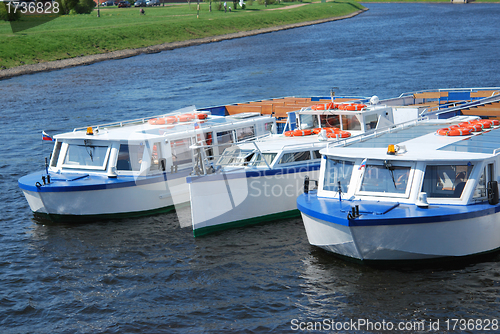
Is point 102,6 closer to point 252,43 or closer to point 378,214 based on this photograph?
point 252,43

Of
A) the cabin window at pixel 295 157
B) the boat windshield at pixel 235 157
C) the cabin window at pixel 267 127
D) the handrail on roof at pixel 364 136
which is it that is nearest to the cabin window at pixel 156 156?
the boat windshield at pixel 235 157

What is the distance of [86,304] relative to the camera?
47.8 feet

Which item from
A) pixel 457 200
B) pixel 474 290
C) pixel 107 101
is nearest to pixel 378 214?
pixel 457 200

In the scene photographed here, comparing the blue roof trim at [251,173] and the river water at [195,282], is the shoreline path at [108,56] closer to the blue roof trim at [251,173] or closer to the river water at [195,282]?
the river water at [195,282]

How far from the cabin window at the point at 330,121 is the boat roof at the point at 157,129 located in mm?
2669

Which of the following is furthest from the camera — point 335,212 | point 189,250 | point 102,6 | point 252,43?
point 102,6

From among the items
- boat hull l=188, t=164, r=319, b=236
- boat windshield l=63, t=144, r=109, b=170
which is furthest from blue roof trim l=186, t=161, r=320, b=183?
boat windshield l=63, t=144, r=109, b=170

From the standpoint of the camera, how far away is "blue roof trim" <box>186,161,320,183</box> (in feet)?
58.1

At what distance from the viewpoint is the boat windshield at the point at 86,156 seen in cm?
2031

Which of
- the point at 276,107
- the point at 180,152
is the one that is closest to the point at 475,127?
the point at 180,152

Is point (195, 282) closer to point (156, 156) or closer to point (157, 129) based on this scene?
point (156, 156)

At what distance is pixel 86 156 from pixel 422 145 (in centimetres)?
1199

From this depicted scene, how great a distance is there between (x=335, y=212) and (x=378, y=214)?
3.70ft

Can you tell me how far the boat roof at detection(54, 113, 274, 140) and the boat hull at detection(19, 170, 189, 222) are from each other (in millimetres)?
1653
